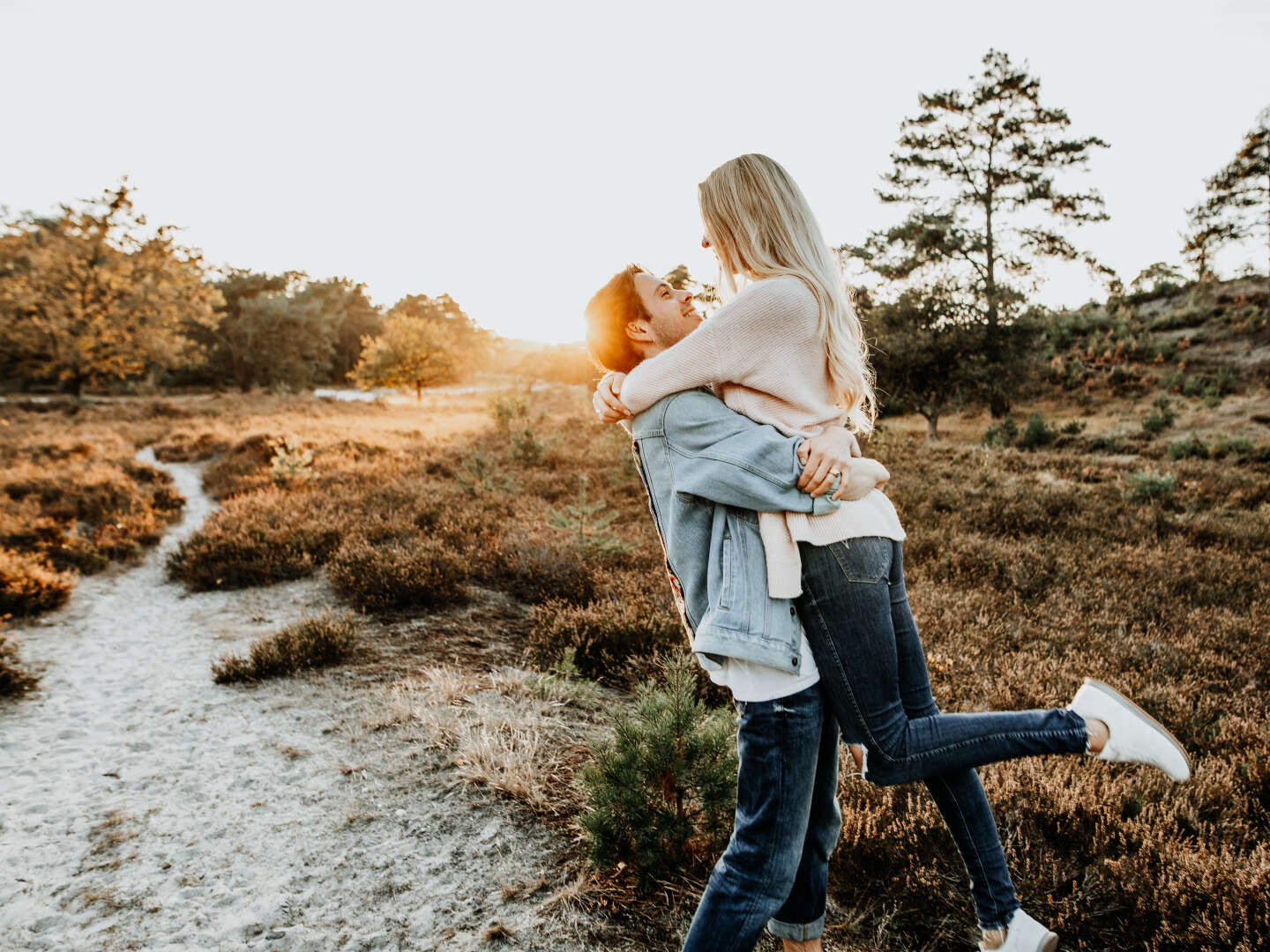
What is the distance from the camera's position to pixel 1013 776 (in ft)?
9.34

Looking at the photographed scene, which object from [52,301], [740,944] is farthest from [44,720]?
[52,301]

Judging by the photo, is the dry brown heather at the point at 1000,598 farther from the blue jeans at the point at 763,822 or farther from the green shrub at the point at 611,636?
the blue jeans at the point at 763,822

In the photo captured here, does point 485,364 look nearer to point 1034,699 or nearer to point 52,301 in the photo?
point 52,301

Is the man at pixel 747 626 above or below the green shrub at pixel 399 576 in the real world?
above

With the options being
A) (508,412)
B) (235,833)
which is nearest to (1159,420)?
(508,412)

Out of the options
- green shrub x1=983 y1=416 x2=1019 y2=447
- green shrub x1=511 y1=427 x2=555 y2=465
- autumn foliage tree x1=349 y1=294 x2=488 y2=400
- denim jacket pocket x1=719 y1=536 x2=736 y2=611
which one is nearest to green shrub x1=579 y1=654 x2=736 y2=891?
denim jacket pocket x1=719 y1=536 x2=736 y2=611

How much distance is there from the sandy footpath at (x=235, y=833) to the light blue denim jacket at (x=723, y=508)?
4.77ft

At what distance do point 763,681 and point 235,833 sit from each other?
2615 millimetres

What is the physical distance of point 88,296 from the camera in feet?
76.0

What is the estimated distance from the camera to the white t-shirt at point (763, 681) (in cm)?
147

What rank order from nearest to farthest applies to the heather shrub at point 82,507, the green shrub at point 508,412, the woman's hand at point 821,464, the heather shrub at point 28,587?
1. the woman's hand at point 821,464
2. the heather shrub at point 28,587
3. the heather shrub at point 82,507
4. the green shrub at point 508,412

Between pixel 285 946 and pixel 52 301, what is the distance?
2833 centimetres

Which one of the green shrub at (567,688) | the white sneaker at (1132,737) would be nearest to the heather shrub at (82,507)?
the green shrub at (567,688)

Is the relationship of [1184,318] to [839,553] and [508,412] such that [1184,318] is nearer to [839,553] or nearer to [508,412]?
[508,412]
